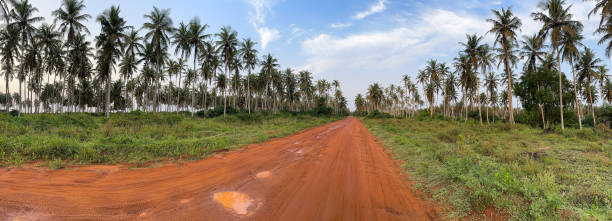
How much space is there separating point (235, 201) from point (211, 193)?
0.67m

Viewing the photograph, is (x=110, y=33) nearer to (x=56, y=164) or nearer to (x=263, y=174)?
(x=56, y=164)

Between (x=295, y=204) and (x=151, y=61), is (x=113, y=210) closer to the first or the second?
(x=295, y=204)

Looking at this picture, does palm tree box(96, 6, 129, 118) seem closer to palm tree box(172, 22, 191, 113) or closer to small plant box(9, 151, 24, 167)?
palm tree box(172, 22, 191, 113)

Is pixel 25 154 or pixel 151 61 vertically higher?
pixel 151 61

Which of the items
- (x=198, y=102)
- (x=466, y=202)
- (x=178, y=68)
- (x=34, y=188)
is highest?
(x=178, y=68)

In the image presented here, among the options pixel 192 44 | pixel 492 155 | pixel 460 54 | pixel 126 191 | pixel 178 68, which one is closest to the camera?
pixel 126 191

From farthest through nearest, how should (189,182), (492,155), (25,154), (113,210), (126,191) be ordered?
(492,155) < (25,154) < (189,182) < (126,191) < (113,210)

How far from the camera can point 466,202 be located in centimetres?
392

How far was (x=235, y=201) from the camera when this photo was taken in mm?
3939

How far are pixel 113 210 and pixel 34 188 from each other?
8.06ft

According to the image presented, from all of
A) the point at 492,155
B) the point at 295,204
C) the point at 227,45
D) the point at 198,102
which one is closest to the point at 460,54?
the point at 492,155

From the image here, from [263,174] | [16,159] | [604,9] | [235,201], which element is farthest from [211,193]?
[604,9]

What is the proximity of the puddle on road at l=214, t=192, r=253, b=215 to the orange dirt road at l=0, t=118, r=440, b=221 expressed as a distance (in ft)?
0.05

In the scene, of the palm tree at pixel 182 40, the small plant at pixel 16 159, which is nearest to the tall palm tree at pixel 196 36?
the palm tree at pixel 182 40
